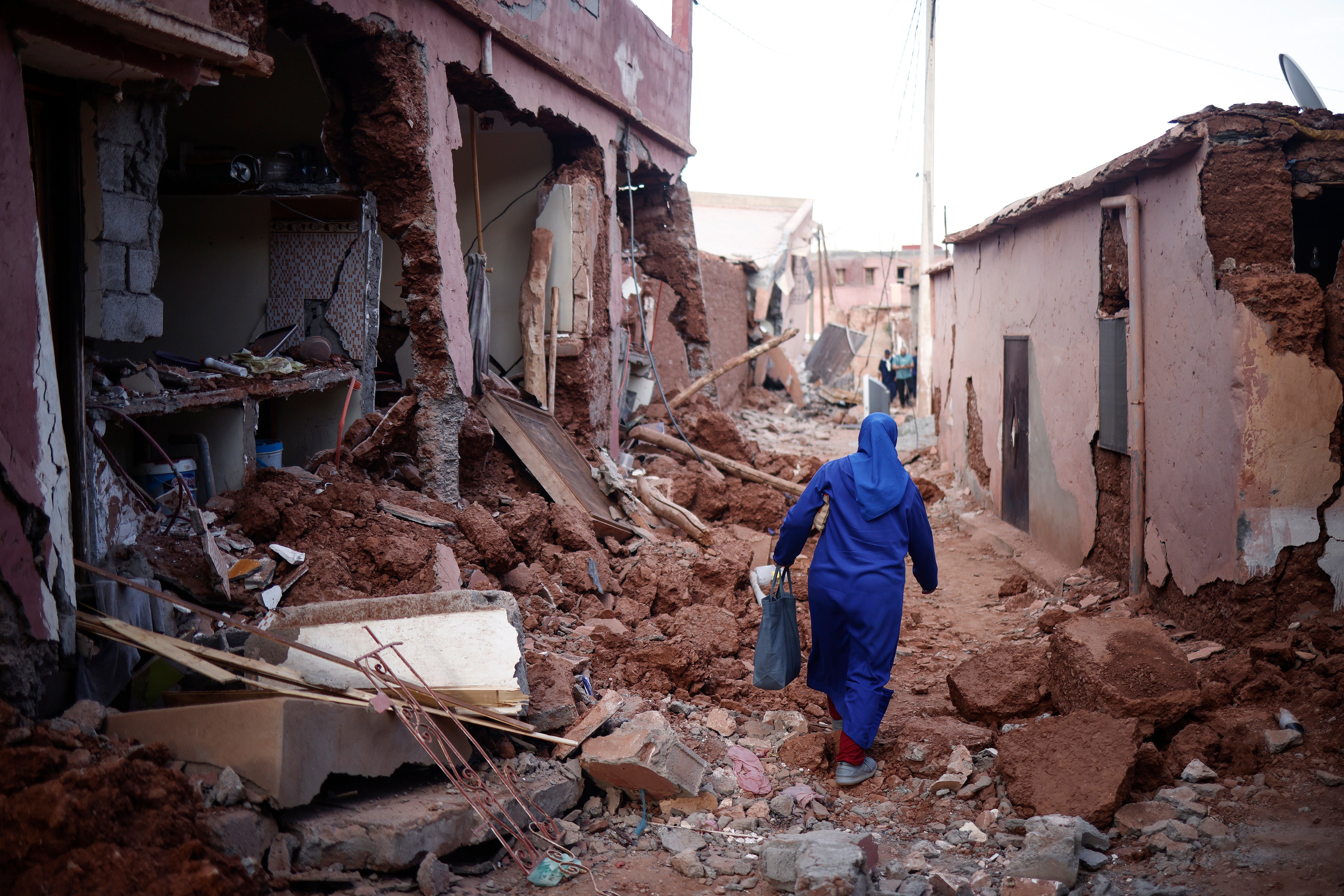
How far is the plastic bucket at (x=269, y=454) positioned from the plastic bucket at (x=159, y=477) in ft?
3.25

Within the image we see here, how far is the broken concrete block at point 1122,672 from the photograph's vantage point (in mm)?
3883

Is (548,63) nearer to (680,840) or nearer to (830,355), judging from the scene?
(680,840)

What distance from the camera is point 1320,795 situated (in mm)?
3443

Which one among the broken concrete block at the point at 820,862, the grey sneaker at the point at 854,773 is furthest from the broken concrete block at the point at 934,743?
the broken concrete block at the point at 820,862

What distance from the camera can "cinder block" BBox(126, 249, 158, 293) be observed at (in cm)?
416

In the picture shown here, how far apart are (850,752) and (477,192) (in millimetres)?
5966

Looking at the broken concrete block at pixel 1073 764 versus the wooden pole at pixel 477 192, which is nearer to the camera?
the broken concrete block at pixel 1073 764

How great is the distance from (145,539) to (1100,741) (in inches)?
165

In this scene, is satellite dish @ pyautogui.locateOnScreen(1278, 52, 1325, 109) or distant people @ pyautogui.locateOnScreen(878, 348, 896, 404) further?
distant people @ pyautogui.locateOnScreen(878, 348, 896, 404)

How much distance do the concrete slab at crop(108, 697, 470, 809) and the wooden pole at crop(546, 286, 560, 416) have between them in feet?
17.8

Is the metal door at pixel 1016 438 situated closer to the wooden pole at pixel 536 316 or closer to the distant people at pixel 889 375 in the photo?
the wooden pole at pixel 536 316

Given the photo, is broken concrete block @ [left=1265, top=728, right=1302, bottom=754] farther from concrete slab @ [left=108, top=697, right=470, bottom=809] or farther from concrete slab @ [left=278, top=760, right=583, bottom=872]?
concrete slab @ [left=108, top=697, right=470, bottom=809]

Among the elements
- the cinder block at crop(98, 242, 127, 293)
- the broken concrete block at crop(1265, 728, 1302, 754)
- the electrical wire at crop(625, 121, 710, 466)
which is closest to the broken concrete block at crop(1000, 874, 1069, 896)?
the broken concrete block at crop(1265, 728, 1302, 754)

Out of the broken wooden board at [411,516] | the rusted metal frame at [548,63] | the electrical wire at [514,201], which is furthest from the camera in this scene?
the electrical wire at [514,201]
